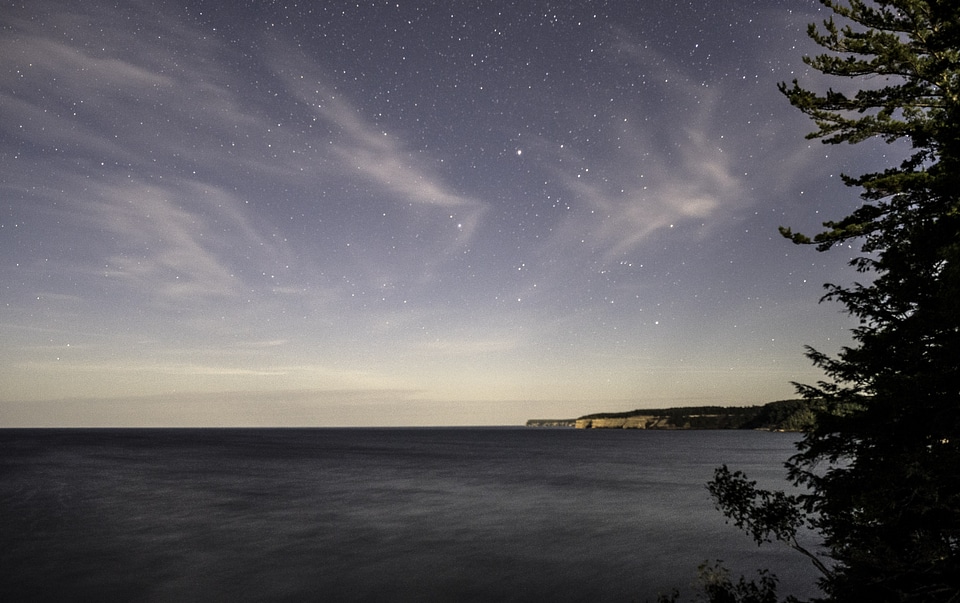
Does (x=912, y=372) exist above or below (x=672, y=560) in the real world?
above

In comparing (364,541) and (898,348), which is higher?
(898,348)

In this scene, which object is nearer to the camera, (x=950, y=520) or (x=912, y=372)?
(x=950, y=520)

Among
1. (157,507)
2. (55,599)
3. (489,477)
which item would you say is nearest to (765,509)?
(55,599)

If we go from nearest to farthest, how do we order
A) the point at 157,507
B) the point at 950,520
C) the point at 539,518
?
the point at 950,520
the point at 539,518
the point at 157,507

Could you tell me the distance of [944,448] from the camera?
36.5ft

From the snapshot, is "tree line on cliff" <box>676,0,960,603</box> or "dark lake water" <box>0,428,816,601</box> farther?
"dark lake water" <box>0,428,816,601</box>

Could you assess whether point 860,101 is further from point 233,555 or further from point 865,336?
point 233,555

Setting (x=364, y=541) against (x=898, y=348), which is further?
(x=364, y=541)

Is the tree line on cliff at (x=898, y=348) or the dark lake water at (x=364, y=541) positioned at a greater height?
the tree line on cliff at (x=898, y=348)

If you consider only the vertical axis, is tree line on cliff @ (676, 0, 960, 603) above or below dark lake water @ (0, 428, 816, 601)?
above

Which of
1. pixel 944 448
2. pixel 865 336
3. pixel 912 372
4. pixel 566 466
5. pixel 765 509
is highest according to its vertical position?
pixel 865 336

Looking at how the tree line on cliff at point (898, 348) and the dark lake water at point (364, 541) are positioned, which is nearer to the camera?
the tree line on cliff at point (898, 348)

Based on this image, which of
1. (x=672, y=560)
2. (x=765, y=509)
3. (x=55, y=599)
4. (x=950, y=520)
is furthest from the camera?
(x=672, y=560)

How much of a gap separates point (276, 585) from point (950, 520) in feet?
80.3
